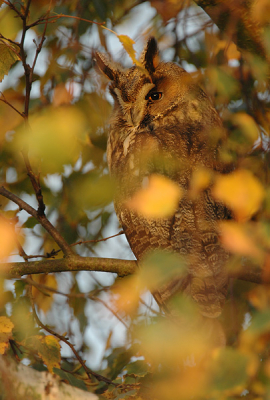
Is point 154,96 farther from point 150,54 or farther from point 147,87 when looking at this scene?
point 150,54

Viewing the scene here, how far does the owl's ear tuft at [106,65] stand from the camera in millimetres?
2221

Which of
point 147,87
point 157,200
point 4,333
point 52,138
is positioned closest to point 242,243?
point 157,200

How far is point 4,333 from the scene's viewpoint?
1.33 metres

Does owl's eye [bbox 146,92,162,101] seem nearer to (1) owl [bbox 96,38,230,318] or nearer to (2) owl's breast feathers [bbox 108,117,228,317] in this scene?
(1) owl [bbox 96,38,230,318]

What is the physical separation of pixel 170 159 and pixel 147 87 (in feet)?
1.77

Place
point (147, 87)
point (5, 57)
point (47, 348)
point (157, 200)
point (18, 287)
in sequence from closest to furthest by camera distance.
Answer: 1. point (157, 200)
2. point (5, 57)
3. point (47, 348)
4. point (18, 287)
5. point (147, 87)

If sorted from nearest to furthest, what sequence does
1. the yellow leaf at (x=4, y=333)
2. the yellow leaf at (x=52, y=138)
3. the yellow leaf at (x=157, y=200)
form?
the yellow leaf at (x=52, y=138) < the yellow leaf at (x=157, y=200) < the yellow leaf at (x=4, y=333)

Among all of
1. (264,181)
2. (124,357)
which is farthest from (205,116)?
(124,357)

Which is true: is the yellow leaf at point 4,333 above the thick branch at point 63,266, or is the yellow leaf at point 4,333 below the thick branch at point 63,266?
below

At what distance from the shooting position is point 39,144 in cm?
72

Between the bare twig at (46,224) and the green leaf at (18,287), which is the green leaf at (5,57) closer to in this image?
the bare twig at (46,224)

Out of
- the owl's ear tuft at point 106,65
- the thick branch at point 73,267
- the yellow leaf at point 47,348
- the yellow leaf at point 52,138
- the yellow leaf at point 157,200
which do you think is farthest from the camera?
the owl's ear tuft at point 106,65

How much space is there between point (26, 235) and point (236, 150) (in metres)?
1.13

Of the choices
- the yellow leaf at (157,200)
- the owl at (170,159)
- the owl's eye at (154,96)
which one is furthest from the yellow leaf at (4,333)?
the owl's eye at (154,96)
